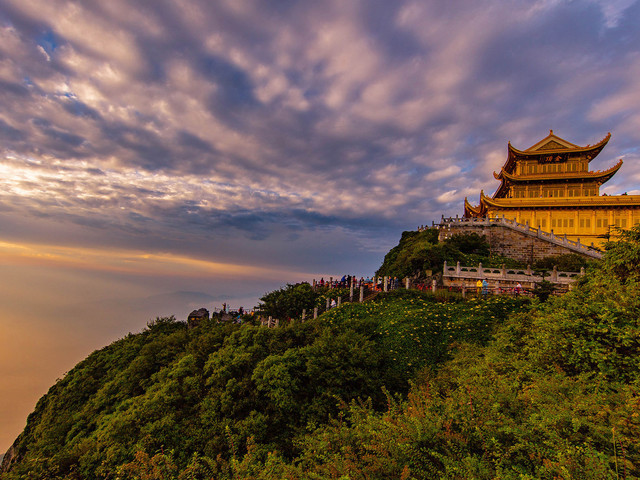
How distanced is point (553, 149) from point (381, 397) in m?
46.9

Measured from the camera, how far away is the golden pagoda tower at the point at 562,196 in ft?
122

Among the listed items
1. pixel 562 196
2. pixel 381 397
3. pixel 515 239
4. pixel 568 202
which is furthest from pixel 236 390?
pixel 562 196

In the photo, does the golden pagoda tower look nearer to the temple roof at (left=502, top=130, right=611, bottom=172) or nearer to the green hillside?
the temple roof at (left=502, top=130, right=611, bottom=172)

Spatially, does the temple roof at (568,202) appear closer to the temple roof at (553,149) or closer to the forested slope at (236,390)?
the temple roof at (553,149)

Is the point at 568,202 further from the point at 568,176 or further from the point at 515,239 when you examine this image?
the point at 515,239

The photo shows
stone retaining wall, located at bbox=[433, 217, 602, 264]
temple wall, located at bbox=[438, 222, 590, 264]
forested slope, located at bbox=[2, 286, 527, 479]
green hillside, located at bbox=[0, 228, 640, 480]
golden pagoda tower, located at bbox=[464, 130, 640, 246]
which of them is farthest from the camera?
golden pagoda tower, located at bbox=[464, 130, 640, 246]

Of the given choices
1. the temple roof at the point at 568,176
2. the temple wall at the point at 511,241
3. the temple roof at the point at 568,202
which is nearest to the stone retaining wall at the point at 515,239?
the temple wall at the point at 511,241

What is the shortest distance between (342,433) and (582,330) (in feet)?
18.5

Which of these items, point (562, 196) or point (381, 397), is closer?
point (381, 397)

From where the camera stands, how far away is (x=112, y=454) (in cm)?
997

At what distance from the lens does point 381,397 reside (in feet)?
37.0

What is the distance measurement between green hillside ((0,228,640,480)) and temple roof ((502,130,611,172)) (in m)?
34.6

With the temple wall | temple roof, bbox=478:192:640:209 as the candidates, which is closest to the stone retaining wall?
the temple wall

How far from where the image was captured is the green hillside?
434cm
